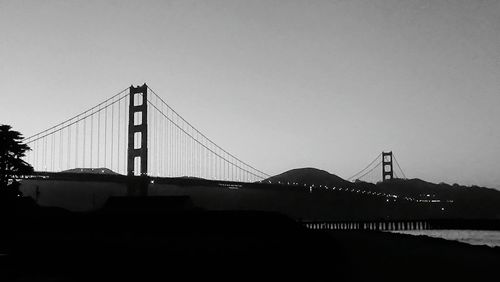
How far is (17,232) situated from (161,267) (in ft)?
58.8

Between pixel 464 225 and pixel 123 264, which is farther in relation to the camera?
pixel 464 225

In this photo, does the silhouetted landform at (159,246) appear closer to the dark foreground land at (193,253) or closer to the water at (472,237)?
the dark foreground land at (193,253)

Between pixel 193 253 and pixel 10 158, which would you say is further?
pixel 10 158

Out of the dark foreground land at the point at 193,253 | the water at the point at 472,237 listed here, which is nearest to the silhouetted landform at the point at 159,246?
the dark foreground land at the point at 193,253

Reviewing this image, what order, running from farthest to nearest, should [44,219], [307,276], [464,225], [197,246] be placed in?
[464,225], [44,219], [197,246], [307,276]

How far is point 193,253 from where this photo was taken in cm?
3170

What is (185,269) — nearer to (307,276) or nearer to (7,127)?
(307,276)

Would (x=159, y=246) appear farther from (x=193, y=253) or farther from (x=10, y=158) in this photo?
(x=10, y=158)

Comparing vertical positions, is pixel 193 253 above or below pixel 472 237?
above

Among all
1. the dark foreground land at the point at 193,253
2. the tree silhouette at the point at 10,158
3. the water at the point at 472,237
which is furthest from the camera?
the water at the point at 472,237

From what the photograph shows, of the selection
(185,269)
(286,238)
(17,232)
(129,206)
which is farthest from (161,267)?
(129,206)

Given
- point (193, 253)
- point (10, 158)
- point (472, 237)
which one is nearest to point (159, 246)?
point (193, 253)

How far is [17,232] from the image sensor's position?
40156 mm

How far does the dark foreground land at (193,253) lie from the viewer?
84.5 feet
